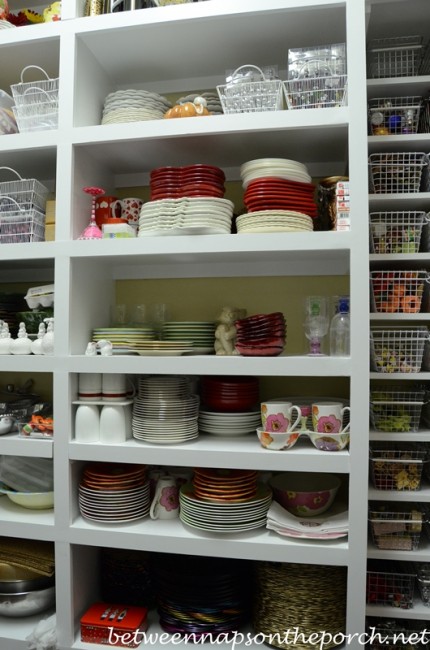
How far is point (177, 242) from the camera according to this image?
4.55ft

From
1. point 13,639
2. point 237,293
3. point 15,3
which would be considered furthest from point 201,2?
point 13,639

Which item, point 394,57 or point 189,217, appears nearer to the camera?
point 189,217

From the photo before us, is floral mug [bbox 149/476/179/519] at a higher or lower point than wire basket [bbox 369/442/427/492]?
lower

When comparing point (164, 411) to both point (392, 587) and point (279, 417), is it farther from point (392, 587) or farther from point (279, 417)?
point (392, 587)

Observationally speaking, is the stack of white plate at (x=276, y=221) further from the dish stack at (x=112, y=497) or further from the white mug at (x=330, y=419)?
the dish stack at (x=112, y=497)

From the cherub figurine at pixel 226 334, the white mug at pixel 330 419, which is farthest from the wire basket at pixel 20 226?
the white mug at pixel 330 419

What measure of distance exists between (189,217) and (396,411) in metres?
0.85

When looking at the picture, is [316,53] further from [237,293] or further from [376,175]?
[237,293]

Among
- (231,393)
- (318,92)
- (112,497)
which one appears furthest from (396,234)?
(112,497)

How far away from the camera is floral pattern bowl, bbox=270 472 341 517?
1430mm

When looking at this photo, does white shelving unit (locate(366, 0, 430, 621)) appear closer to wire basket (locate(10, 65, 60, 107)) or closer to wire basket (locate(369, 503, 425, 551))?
wire basket (locate(369, 503, 425, 551))

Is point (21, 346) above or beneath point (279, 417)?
above

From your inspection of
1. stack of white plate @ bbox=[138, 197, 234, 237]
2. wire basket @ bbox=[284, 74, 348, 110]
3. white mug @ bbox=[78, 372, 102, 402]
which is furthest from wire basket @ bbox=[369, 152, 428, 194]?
white mug @ bbox=[78, 372, 102, 402]

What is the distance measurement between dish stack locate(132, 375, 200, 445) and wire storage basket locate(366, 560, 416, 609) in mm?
704
